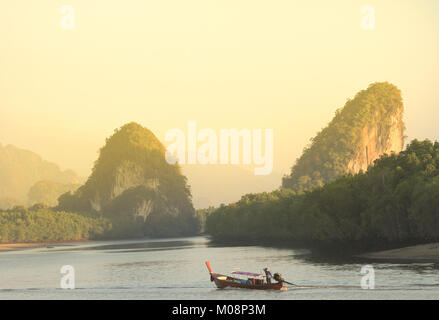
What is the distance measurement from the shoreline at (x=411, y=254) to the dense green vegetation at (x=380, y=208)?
4.60m

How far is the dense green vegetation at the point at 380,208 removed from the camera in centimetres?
7569

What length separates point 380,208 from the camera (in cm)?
8450

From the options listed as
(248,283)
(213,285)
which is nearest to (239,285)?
(248,283)

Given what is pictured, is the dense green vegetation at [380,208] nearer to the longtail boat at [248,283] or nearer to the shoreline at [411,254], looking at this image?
the shoreline at [411,254]

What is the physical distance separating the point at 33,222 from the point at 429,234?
13810cm

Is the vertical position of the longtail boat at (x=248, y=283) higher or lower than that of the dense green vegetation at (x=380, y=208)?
lower

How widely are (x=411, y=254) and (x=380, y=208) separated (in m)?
17.8

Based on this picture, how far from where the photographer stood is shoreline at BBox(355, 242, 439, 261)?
64.9 meters

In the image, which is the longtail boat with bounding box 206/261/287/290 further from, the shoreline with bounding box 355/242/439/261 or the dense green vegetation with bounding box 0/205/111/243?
the dense green vegetation with bounding box 0/205/111/243

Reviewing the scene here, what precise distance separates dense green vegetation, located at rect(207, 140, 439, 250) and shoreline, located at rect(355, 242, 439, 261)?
4.60m

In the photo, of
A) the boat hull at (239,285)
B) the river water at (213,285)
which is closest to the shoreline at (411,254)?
the river water at (213,285)

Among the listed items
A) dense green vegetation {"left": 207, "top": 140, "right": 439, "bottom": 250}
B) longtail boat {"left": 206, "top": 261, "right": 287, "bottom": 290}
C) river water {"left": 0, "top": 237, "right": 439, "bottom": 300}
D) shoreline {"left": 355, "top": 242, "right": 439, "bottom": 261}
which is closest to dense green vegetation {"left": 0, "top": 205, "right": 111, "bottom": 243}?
dense green vegetation {"left": 207, "top": 140, "right": 439, "bottom": 250}
